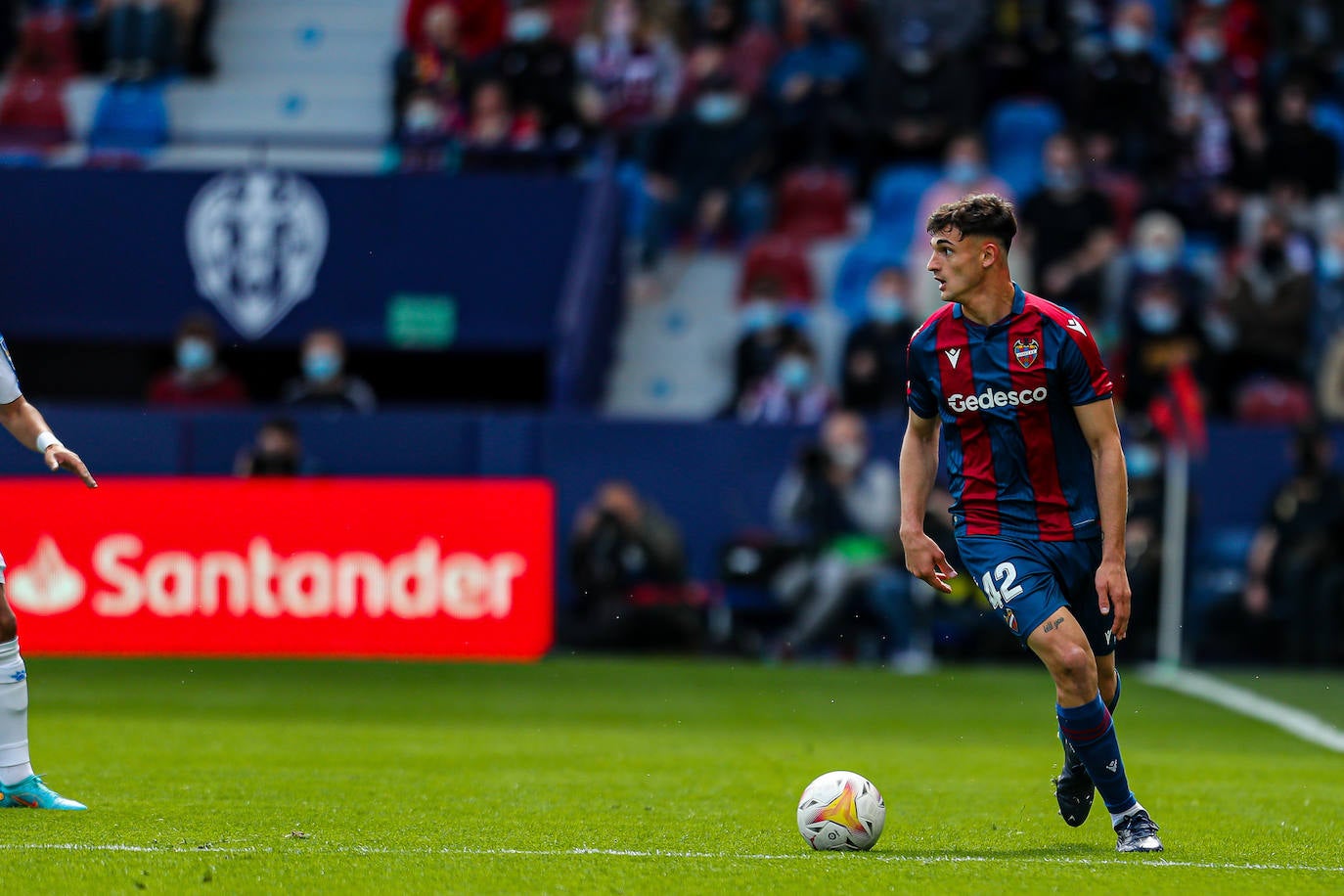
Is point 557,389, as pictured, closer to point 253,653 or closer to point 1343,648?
point 253,653

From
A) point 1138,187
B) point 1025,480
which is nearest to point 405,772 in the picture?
point 1025,480

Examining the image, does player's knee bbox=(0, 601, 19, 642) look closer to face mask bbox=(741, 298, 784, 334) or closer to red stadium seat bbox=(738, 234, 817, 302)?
face mask bbox=(741, 298, 784, 334)

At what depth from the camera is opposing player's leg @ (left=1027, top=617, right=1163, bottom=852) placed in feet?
22.0

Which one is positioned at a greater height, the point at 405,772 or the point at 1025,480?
the point at 1025,480

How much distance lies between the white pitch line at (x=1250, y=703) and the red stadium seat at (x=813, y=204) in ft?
18.2

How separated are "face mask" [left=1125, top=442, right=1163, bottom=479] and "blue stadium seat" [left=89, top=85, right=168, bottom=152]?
9010 millimetres

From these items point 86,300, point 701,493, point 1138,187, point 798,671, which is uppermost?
point 1138,187

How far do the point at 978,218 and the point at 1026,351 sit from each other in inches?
18.5

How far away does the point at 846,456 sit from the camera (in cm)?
1591

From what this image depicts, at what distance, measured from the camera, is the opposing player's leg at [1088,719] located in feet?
22.0

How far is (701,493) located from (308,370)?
3.44 m

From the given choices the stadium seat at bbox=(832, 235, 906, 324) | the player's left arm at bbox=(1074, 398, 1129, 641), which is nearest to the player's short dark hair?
the player's left arm at bbox=(1074, 398, 1129, 641)

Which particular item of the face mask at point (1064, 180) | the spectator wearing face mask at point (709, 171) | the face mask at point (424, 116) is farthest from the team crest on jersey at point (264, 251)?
the face mask at point (1064, 180)

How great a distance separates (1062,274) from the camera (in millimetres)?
17562
